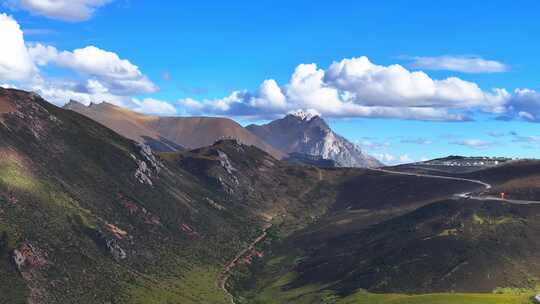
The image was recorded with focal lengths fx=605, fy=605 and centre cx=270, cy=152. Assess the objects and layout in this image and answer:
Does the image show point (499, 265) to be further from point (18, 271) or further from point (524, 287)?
point (18, 271)

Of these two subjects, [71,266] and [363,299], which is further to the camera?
[71,266]

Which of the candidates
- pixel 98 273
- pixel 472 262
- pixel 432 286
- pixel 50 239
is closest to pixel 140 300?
pixel 98 273

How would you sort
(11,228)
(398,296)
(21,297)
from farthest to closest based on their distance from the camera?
1. (11,228)
2. (398,296)
3. (21,297)

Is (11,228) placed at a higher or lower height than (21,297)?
higher

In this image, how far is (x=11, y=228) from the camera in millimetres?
189125

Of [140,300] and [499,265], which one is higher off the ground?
[499,265]

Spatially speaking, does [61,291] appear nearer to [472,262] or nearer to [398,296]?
[398,296]

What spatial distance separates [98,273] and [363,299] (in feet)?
283

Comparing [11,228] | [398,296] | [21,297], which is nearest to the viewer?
[21,297]

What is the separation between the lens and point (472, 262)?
654 ft

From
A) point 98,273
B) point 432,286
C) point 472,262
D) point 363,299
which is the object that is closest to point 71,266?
point 98,273

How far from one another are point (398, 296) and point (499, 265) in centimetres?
4352

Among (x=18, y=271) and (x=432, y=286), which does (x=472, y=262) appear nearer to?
(x=432, y=286)

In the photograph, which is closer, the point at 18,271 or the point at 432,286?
the point at 18,271
